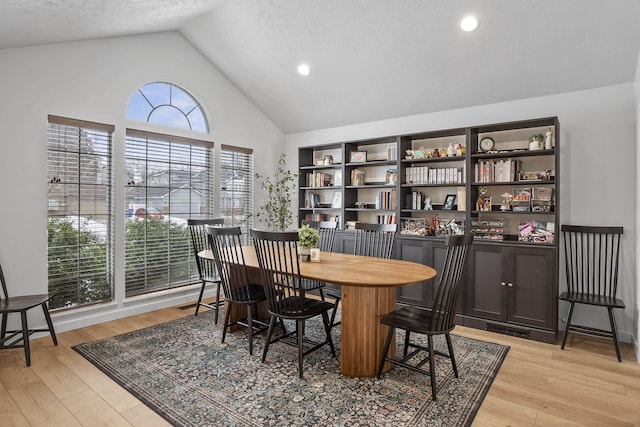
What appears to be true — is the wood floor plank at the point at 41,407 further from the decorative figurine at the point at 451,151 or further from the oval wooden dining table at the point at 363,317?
the decorative figurine at the point at 451,151

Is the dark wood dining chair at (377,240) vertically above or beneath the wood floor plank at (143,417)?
above

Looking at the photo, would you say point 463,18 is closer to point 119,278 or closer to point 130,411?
point 130,411

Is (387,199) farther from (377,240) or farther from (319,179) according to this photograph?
(319,179)

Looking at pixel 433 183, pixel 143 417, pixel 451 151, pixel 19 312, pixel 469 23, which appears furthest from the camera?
pixel 433 183

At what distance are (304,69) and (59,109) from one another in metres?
2.61

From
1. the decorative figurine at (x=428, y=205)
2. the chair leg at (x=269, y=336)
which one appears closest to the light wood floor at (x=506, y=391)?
the chair leg at (x=269, y=336)

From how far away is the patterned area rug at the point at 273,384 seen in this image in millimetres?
2135

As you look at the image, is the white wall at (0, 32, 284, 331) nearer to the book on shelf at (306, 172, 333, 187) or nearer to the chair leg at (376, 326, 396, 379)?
the book on shelf at (306, 172, 333, 187)

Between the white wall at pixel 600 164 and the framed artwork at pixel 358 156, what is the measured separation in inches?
73.4

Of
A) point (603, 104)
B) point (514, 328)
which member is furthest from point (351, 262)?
point (603, 104)

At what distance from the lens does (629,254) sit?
11.0 ft

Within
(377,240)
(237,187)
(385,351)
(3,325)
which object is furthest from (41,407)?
(237,187)

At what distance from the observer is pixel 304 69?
174 inches

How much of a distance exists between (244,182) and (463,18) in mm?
3480
